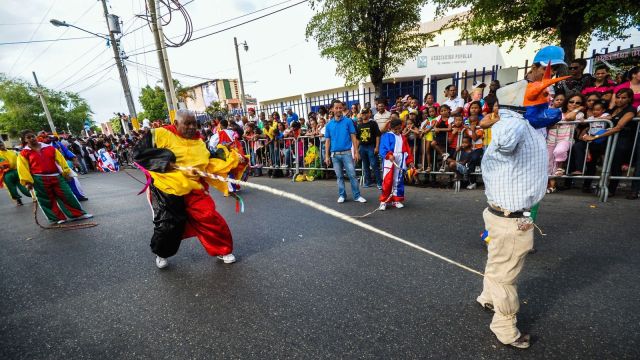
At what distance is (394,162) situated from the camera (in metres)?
4.76

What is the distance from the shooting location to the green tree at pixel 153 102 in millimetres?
42250

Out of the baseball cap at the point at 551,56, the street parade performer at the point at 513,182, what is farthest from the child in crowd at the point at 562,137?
the street parade performer at the point at 513,182

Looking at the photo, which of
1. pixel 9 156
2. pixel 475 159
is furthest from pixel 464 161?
pixel 9 156

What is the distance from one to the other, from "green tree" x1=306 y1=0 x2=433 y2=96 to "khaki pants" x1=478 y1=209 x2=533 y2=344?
12492 millimetres

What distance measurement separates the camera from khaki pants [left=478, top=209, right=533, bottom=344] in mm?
1790

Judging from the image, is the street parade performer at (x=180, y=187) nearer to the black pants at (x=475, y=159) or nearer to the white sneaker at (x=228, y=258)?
the white sneaker at (x=228, y=258)

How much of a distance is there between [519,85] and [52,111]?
6070 centimetres

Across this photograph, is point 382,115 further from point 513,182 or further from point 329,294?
point 513,182

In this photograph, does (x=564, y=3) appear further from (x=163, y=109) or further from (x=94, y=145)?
(x=163, y=109)

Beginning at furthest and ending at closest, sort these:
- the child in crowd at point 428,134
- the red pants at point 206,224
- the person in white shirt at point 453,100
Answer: the person in white shirt at point 453,100 < the child in crowd at point 428,134 < the red pants at point 206,224

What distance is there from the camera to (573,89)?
5617 mm

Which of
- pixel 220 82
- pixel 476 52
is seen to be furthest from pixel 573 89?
pixel 220 82

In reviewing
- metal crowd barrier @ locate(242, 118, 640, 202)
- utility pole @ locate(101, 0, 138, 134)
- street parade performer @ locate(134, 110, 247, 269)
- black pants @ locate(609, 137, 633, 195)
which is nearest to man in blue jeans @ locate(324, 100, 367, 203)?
metal crowd barrier @ locate(242, 118, 640, 202)

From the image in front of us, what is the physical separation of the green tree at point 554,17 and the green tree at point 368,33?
66.7 inches
